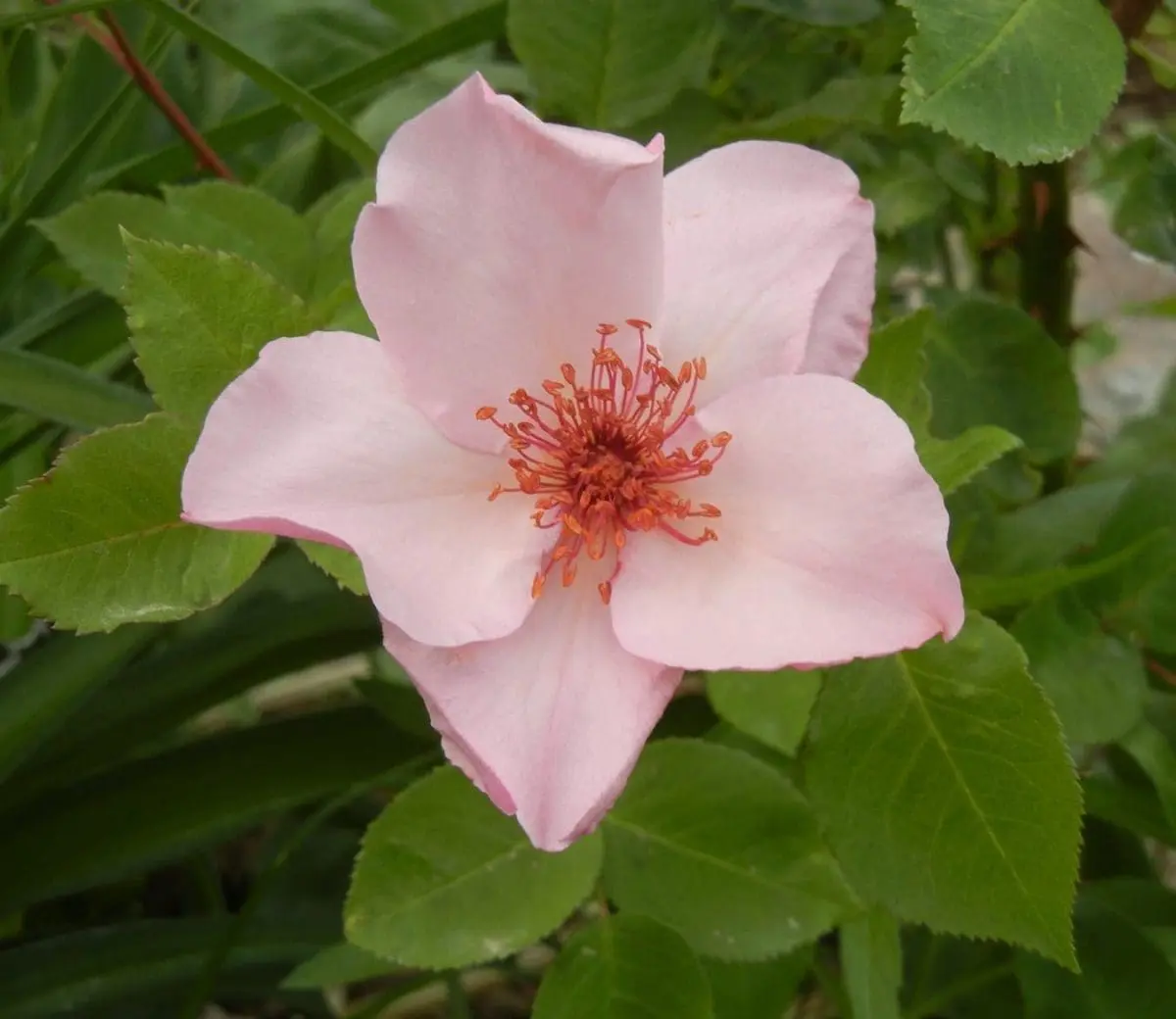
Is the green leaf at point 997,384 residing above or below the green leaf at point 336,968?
above

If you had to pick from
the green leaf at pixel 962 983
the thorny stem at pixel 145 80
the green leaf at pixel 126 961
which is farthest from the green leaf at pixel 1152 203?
the green leaf at pixel 126 961

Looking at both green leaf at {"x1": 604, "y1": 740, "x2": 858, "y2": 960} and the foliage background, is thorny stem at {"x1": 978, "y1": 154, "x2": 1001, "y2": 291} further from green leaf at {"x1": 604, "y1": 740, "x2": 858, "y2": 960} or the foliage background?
green leaf at {"x1": 604, "y1": 740, "x2": 858, "y2": 960}

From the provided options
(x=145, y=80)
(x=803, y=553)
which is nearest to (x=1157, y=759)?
(x=803, y=553)

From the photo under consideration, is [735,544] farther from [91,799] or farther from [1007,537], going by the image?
→ [91,799]

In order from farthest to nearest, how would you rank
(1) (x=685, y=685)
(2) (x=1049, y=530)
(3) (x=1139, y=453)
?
1. (1) (x=685, y=685)
2. (3) (x=1139, y=453)
3. (2) (x=1049, y=530)

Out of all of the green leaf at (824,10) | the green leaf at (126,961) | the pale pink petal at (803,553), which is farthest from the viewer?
the green leaf at (126,961)

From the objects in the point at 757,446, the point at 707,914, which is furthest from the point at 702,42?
the point at 707,914

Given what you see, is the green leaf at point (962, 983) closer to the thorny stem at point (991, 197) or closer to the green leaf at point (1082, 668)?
the green leaf at point (1082, 668)

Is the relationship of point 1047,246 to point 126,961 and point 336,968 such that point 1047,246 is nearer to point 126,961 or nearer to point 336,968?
point 336,968
